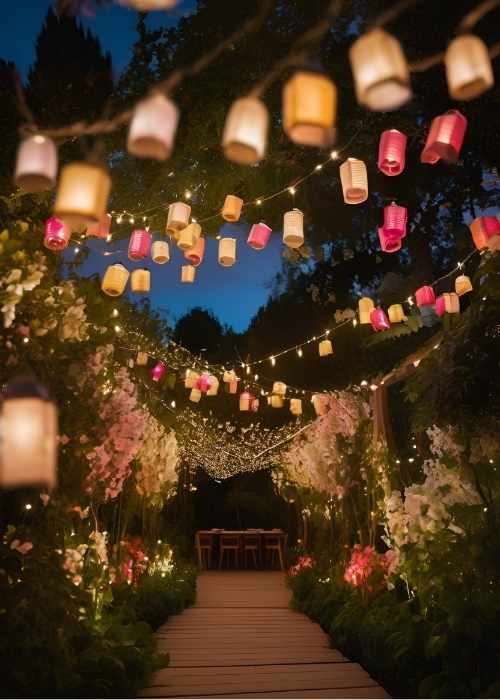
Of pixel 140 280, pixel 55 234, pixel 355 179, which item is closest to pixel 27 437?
pixel 55 234

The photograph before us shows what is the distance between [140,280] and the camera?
6148 millimetres

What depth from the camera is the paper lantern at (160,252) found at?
222 inches

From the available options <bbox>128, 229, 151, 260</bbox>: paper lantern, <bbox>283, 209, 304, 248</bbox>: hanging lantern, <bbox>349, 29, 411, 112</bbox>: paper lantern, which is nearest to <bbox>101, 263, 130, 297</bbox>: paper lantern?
<bbox>128, 229, 151, 260</bbox>: paper lantern

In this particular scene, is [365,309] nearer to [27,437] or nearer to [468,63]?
[468,63]

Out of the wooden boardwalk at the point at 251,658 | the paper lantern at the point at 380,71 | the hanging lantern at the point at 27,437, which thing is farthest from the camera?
the wooden boardwalk at the point at 251,658

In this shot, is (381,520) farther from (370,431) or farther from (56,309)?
(56,309)

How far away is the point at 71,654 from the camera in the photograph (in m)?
3.71

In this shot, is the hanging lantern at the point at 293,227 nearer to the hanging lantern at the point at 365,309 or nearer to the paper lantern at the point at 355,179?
the paper lantern at the point at 355,179

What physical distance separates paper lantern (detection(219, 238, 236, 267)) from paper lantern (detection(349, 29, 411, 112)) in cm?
338

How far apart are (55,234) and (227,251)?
1809 mm

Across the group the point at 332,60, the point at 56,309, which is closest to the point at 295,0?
the point at 332,60

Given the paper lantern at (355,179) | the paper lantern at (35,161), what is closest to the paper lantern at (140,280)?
the paper lantern at (355,179)

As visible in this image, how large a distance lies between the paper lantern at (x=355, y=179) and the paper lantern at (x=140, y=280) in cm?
239

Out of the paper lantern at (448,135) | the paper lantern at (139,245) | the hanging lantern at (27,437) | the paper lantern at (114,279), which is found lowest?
the hanging lantern at (27,437)
